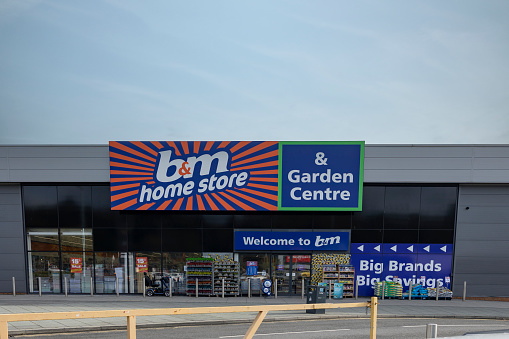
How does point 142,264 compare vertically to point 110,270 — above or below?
above

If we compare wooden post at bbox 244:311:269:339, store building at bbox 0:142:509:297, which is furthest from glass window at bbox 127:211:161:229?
wooden post at bbox 244:311:269:339

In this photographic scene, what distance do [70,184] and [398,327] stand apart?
1694 cm

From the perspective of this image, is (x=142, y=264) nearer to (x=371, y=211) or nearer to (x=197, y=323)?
(x=197, y=323)

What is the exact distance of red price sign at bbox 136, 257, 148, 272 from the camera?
1748cm

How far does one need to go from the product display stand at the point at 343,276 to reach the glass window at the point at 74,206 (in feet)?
42.9

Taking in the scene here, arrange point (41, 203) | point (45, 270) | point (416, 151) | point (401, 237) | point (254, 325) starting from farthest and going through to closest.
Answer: point (401, 237) < point (45, 270) < point (41, 203) < point (416, 151) < point (254, 325)

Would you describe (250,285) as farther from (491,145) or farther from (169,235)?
(491,145)

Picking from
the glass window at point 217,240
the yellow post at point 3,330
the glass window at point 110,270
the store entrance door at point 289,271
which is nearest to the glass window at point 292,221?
the store entrance door at point 289,271

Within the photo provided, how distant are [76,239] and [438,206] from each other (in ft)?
64.9

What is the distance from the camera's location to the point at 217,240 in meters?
17.5

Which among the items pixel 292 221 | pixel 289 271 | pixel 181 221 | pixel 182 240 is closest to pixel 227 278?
pixel 182 240

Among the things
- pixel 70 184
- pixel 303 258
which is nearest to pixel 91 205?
pixel 70 184

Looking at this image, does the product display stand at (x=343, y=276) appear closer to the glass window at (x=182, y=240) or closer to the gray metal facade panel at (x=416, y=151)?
the gray metal facade panel at (x=416, y=151)

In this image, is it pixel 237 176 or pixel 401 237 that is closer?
pixel 237 176
